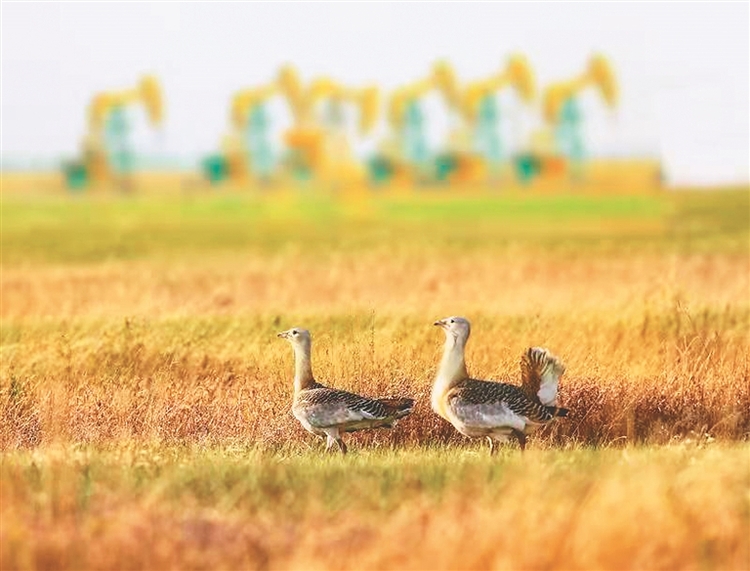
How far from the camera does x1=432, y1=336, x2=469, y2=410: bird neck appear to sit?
12.2 m

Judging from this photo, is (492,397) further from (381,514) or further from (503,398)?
(381,514)

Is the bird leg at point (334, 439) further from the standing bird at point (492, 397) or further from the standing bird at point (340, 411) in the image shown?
the standing bird at point (492, 397)

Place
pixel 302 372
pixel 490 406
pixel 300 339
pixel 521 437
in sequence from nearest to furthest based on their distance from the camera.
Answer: pixel 490 406 < pixel 521 437 < pixel 302 372 < pixel 300 339

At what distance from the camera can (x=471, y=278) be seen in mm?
30078

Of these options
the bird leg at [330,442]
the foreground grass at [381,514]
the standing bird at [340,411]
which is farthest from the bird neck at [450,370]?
the foreground grass at [381,514]

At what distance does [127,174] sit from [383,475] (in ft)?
242

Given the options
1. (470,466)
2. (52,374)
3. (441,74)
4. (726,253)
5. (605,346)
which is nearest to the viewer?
(470,466)

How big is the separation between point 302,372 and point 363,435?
124 cm

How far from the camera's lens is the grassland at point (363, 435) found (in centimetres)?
874

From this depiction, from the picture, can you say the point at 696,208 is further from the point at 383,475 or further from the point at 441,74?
the point at 383,475

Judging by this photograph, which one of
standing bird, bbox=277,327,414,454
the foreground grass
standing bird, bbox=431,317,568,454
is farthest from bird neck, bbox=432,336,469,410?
the foreground grass

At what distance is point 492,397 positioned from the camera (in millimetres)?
11859

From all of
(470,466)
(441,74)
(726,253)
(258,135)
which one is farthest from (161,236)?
(470,466)

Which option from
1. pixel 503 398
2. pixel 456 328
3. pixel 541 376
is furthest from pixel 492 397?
pixel 541 376
